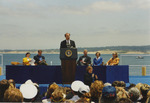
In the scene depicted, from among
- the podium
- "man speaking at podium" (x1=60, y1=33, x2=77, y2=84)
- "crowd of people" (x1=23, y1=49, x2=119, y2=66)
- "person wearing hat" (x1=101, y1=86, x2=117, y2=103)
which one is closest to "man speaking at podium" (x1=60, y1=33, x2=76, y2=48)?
"man speaking at podium" (x1=60, y1=33, x2=77, y2=84)

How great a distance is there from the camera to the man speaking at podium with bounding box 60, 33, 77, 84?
21.0 ft

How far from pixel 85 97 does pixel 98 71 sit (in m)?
4.59

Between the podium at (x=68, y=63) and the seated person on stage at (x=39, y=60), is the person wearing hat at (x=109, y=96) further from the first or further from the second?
the seated person on stage at (x=39, y=60)

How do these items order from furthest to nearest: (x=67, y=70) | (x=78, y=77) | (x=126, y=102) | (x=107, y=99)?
1. (x=78, y=77)
2. (x=67, y=70)
3. (x=107, y=99)
4. (x=126, y=102)

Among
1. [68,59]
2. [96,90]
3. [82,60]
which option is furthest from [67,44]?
[96,90]

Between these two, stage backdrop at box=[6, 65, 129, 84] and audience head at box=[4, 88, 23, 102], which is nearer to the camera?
audience head at box=[4, 88, 23, 102]

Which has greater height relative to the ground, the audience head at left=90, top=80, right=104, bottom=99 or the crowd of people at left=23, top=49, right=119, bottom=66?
the crowd of people at left=23, top=49, right=119, bottom=66

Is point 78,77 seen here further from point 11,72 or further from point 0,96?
point 0,96

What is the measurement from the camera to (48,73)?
7156 mm

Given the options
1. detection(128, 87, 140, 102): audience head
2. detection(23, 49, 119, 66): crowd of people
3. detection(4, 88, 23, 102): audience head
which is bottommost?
detection(128, 87, 140, 102): audience head

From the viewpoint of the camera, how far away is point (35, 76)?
7.19 m

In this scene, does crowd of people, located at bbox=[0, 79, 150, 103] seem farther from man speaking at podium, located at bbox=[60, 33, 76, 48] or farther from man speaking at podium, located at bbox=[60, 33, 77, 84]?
man speaking at podium, located at bbox=[60, 33, 76, 48]

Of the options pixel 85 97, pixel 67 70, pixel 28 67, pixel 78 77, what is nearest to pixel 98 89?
pixel 85 97

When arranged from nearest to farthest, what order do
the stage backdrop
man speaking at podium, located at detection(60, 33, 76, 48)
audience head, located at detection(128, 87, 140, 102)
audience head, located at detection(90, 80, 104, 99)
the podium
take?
audience head, located at detection(128, 87, 140, 102)
audience head, located at detection(90, 80, 104, 99)
the podium
man speaking at podium, located at detection(60, 33, 76, 48)
the stage backdrop
